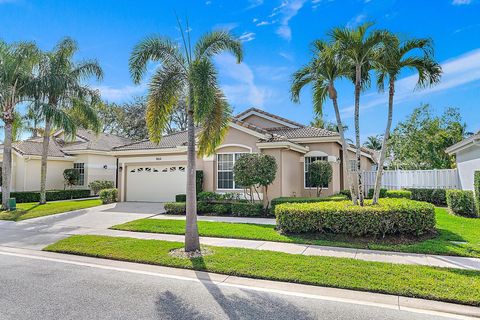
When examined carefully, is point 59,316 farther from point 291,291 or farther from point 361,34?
point 361,34

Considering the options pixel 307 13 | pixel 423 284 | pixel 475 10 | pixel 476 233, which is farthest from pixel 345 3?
pixel 423 284

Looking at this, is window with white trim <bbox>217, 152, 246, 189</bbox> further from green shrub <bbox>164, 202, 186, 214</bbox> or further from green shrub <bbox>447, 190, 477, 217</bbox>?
green shrub <bbox>447, 190, 477, 217</bbox>

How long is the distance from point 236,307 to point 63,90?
1851 cm

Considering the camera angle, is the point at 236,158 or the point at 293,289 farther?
the point at 236,158

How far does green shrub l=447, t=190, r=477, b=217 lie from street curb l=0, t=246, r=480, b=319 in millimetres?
10140

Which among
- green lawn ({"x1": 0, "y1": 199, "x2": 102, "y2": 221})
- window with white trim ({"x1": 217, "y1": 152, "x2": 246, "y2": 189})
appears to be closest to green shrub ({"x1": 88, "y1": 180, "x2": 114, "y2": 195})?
green lawn ({"x1": 0, "y1": 199, "x2": 102, "y2": 221})

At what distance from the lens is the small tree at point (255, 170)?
13.8 m

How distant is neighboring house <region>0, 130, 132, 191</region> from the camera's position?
23541mm

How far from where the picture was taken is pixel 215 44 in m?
8.41

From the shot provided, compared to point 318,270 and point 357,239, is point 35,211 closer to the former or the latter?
point 318,270

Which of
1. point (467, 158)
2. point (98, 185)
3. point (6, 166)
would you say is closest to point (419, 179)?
point (467, 158)

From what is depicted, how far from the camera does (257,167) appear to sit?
13.8 m

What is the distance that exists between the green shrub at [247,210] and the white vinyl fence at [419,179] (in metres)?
10.6

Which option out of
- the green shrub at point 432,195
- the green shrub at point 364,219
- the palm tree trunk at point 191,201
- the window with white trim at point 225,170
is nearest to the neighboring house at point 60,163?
the window with white trim at point 225,170
